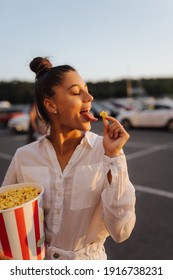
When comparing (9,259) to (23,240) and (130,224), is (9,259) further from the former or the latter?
(130,224)

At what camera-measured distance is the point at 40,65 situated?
1473 mm

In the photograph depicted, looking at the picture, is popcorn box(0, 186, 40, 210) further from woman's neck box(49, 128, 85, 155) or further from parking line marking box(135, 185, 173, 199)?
parking line marking box(135, 185, 173, 199)

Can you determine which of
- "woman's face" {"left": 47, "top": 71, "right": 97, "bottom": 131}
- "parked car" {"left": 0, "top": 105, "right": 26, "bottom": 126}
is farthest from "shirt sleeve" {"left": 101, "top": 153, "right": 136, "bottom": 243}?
"parked car" {"left": 0, "top": 105, "right": 26, "bottom": 126}

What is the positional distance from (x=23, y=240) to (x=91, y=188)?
1.28 feet

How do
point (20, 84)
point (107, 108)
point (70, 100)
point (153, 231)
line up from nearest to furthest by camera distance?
point (70, 100)
point (153, 231)
point (107, 108)
point (20, 84)

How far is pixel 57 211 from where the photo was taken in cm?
132

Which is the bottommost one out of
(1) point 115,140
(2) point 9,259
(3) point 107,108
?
(3) point 107,108

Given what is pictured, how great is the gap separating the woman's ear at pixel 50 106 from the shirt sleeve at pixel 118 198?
0.38 metres

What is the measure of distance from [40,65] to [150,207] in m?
3.25

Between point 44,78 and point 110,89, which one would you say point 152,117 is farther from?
point 110,89

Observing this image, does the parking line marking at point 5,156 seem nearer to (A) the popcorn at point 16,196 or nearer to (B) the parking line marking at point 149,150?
(B) the parking line marking at point 149,150

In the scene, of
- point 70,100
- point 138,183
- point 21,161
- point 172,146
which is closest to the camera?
point 70,100

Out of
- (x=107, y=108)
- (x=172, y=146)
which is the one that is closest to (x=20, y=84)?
(x=107, y=108)

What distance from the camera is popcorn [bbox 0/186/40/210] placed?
117 cm
